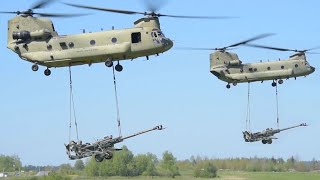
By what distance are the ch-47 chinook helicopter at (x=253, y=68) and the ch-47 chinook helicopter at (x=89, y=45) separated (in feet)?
78.7

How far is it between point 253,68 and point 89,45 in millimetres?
27112

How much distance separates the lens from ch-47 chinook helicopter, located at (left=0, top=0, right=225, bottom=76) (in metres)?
39.6

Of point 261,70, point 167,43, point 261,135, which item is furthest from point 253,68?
point 167,43

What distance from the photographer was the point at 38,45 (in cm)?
4022

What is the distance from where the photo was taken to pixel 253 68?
64.4 m

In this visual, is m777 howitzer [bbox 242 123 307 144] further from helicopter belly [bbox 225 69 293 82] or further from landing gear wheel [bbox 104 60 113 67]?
landing gear wheel [bbox 104 60 113 67]

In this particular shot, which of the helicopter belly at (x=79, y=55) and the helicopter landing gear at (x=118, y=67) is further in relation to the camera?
the helicopter landing gear at (x=118, y=67)

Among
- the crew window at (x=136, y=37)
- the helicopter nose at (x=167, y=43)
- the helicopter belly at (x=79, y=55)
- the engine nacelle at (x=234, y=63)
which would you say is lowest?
the helicopter belly at (x=79, y=55)

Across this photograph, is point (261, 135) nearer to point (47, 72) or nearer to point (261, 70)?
point (261, 70)

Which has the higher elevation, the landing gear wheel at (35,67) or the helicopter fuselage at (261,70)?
the helicopter fuselage at (261,70)

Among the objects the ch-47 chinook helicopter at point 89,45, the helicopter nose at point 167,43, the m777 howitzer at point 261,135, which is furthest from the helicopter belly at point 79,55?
the m777 howitzer at point 261,135

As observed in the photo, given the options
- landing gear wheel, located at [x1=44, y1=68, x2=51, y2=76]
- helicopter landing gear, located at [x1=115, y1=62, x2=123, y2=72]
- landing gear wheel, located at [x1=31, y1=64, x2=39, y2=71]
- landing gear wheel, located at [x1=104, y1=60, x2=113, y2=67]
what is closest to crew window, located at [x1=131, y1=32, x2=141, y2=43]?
helicopter landing gear, located at [x1=115, y1=62, x2=123, y2=72]

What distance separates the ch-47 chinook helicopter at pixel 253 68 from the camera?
6375 cm

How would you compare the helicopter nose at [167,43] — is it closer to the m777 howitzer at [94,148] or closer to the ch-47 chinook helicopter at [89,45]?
the ch-47 chinook helicopter at [89,45]
